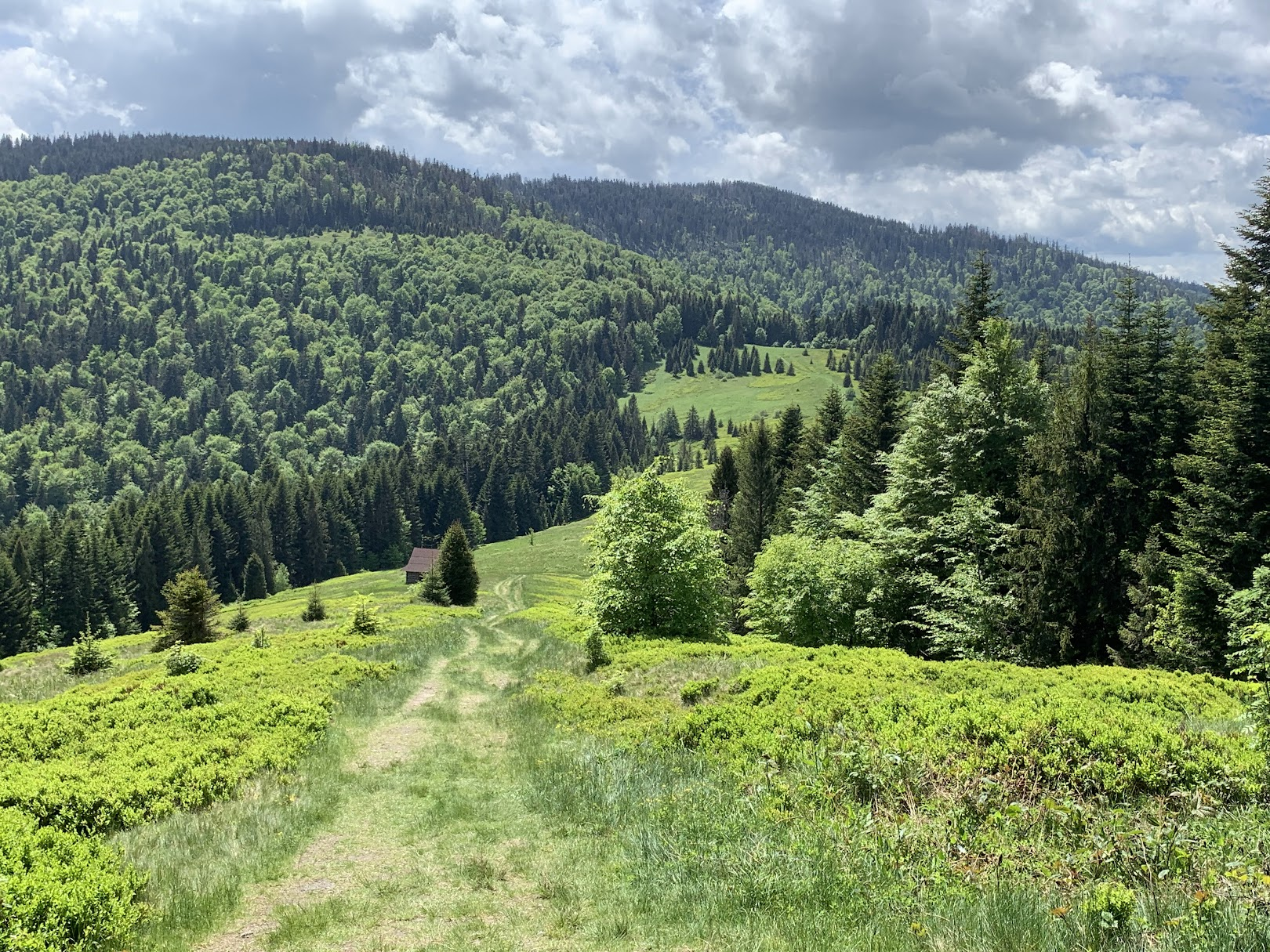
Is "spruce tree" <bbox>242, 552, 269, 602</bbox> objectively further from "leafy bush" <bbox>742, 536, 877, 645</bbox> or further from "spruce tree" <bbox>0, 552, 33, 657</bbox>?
"leafy bush" <bbox>742, 536, 877, 645</bbox>

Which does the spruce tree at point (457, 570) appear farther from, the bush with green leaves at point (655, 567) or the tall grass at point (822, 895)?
the tall grass at point (822, 895)

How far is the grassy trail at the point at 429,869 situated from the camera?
804 cm

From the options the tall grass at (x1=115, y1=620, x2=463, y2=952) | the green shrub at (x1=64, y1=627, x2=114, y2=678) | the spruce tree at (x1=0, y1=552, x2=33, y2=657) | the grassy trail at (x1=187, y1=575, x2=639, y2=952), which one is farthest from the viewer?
the spruce tree at (x1=0, y1=552, x2=33, y2=657)

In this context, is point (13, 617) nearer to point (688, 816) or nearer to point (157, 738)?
point (157, 738)

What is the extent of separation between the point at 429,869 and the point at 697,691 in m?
9.97

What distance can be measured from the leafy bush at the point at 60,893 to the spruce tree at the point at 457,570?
5818 centimetres

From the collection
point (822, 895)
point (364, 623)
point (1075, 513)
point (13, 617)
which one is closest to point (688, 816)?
point (822, 895)

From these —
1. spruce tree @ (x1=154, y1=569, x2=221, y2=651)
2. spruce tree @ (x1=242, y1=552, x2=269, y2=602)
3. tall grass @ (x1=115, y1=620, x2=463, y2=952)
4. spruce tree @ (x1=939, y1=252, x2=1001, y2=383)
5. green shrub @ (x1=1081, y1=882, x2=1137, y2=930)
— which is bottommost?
spruce tree @ (x1=242, y1=552, x2=269, y2=602)

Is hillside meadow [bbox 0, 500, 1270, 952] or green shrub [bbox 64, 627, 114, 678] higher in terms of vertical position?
hillside meadow [bbox 0, 500, 1270, 952]

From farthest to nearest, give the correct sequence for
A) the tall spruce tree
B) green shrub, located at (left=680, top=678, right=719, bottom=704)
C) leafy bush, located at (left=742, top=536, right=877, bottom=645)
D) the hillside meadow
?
the tall spruce tree, leafy bush, located at (left=742, top=536, right=877, bottom=645), green shrub, located at (left=680, top=678, right=719, bottom=704), the hillside meadow

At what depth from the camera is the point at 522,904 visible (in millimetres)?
8805

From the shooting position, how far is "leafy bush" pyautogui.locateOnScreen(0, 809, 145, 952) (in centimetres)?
709

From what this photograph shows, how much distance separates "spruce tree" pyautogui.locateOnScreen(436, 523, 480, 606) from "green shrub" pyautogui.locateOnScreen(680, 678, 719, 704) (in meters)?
50.3

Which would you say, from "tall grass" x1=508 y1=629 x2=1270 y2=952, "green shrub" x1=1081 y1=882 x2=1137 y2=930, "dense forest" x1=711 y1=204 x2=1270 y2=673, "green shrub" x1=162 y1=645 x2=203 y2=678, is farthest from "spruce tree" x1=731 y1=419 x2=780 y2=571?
"green shrub" x1=1081 y1=882 x2=1137 y2=930
